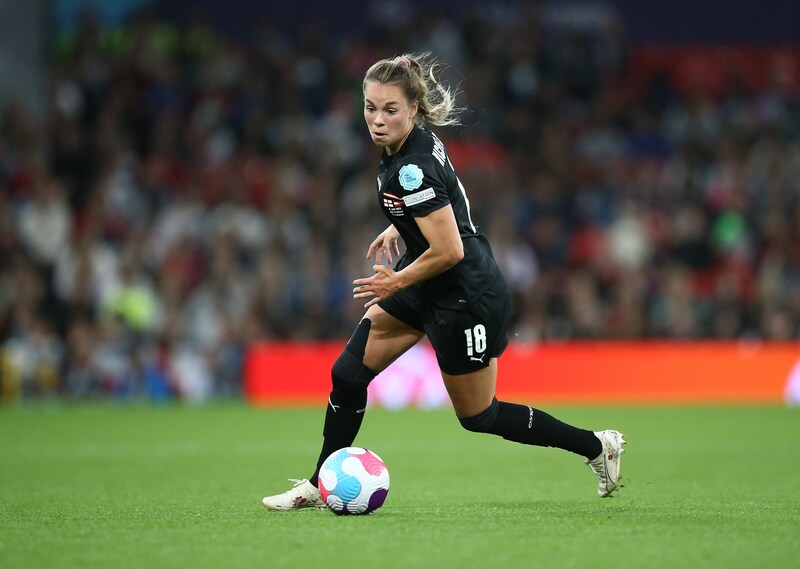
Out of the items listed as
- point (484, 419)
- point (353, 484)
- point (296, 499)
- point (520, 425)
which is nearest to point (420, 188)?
point (484, 419)

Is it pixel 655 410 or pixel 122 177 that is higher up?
pixel 122 177

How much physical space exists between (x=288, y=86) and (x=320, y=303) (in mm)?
3784

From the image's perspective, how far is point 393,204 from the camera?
5.44 metres

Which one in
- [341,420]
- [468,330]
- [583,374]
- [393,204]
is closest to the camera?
[393,204]

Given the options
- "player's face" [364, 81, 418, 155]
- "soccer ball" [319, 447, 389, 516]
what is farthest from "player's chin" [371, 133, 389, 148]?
"soccer ball" [319, 447, 389, 516]

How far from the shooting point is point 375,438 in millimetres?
10477

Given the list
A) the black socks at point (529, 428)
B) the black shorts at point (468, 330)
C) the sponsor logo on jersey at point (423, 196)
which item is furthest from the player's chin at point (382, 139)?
the black socks at point (529, 428)

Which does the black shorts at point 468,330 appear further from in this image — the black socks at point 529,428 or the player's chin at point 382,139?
the player's chin at point 382,139

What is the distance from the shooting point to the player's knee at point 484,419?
224 inches

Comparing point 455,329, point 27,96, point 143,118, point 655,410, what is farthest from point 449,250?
point 27,96

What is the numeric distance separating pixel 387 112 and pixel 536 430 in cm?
169

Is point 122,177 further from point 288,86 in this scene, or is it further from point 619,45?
point 619,45

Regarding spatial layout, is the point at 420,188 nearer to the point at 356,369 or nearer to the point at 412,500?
the point at 356,369

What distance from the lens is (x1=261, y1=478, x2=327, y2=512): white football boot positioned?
228 inches
